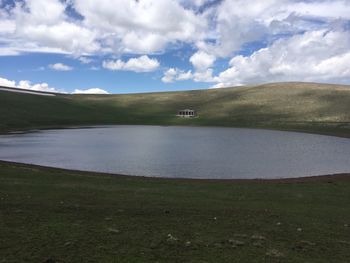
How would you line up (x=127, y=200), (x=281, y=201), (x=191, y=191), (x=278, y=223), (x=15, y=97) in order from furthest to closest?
1. (x=15, y=97)
2. (x=191, y=191)
3. (x=281, y=201)
4. (x=127, y=200)
5. (x=278, y=223)

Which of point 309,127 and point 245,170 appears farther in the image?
point 309,127

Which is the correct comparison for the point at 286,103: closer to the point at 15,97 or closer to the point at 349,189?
the point at 15,97

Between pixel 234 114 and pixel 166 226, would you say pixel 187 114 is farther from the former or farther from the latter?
pixel 166 226

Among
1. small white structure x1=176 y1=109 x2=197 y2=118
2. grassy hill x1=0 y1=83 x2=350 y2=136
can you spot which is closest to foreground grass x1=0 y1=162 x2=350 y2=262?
grassy hill x1=0 y1=83 x2=350 y2=136

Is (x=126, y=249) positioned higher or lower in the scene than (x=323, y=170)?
higher

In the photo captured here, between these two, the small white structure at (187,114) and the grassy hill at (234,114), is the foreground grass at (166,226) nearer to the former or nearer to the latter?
the grassy hill at (234,114)

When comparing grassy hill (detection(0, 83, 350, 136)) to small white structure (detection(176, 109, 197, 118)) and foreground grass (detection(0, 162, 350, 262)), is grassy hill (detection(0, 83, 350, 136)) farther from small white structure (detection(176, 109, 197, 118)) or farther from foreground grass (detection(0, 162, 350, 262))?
foreground grass (detection(0, 162, 350, 262))

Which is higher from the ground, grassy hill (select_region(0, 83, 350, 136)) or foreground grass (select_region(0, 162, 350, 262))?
grassy hill (select_region(0, 83, 350, 136))

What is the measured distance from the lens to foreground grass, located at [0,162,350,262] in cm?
1018

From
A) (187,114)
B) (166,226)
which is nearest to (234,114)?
(187,114)

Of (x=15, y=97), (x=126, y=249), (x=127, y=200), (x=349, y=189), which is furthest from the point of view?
(x=15, y=97)

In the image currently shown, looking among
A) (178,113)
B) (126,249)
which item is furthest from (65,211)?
(178,113)

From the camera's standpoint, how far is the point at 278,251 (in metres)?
10.9

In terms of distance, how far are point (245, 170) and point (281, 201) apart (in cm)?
2166
